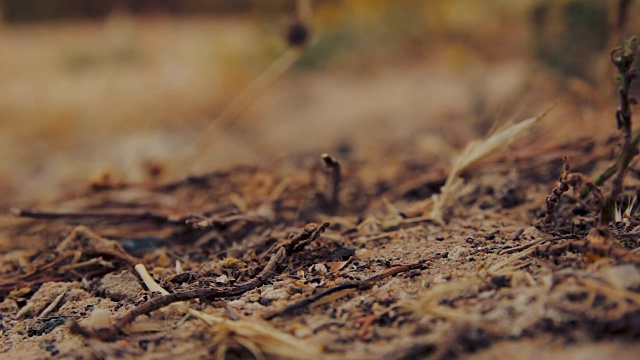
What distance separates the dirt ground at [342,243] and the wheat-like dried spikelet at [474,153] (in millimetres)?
24

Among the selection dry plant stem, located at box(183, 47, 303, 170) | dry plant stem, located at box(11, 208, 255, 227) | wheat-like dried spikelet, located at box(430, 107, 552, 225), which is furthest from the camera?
dry plant stem, located at box(183, 47, 303, 170)

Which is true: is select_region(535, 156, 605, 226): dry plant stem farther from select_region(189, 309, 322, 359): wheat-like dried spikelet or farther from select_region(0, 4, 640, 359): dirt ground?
select_region(189, 309, 322, 359): wheat-like dried spikelet

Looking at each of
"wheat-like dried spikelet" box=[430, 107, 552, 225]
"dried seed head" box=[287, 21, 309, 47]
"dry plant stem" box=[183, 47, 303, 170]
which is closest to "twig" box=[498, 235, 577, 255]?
"wheat-like dried spikelet" box=[430, 107, 552, 225]

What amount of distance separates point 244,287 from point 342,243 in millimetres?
313

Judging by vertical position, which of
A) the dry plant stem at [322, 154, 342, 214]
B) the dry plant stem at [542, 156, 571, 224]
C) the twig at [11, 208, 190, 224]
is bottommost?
the twig at [11, 208, 190, 224]

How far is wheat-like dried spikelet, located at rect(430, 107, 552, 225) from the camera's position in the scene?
1636 mm

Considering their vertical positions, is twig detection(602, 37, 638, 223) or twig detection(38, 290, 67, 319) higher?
twig detection(602, 37, 638, 223)

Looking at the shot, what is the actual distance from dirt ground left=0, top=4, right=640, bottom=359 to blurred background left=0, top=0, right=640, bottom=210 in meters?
0.03

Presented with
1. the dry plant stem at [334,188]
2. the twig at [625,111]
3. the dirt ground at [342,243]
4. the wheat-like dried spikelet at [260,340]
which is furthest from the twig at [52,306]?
the twig at [625,111]

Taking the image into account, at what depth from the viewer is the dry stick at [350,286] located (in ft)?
3.95

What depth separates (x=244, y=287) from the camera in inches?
52.8

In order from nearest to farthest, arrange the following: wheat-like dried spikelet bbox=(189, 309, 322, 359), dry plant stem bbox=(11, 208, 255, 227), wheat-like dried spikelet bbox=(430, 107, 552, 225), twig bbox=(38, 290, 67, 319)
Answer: wheat-like dried spikelet bbox=(189, 309, 322, 359) → twig bbox=(38, 290, 67, 319) → wheat-like dried spikelet bbox=(430, 107, 552, 225) → dry plant stem bbox=(11, 208, 255, 227)

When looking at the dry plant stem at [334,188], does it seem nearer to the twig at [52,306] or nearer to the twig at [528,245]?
the twig at [528,245]

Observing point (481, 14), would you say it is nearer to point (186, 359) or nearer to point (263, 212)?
point (263, 212)
